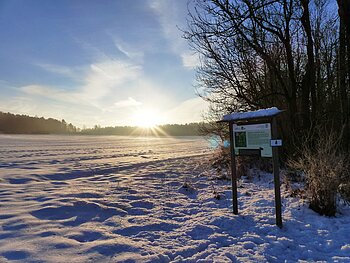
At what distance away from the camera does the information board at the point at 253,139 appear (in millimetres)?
5027

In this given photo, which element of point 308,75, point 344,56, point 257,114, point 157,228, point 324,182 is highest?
point 344,56

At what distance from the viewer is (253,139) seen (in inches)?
207

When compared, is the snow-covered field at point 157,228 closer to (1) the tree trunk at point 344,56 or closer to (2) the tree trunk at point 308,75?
(1) the tree trunk at point 344,56

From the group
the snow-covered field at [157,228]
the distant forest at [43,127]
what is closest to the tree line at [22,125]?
the distant forest at [43,127]

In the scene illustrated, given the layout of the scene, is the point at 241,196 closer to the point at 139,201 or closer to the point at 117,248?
the point at 139,201

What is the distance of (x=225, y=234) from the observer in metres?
4.43

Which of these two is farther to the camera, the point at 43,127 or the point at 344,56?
the point at 43,127

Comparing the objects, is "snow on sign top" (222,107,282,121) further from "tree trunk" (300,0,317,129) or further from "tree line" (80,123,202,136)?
"tree line" (80,123,202,136)

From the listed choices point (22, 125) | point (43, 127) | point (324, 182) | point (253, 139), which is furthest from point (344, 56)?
point (43, 127)

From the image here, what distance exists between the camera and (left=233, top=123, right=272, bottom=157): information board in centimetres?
503

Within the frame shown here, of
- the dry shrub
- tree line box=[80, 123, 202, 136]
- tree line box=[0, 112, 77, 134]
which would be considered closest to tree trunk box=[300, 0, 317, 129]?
the dry shrub

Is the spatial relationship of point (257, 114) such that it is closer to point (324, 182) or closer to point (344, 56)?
point (324, 182)

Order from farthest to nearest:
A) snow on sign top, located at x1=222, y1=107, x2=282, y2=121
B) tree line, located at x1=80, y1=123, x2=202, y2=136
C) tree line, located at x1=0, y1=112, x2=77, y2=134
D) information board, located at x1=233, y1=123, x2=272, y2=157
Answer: tree line, located at x1=80, y1=123, x2=202, y2=136 < tree line, located at x1=0, y1=112, x2=77, y2=134 < information board, located at x1=233, y1=123, x2=272, y2=157 < snow on sign top, located at x1=222, y1=107, x2=282, y2=121

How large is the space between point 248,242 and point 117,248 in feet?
6.38
